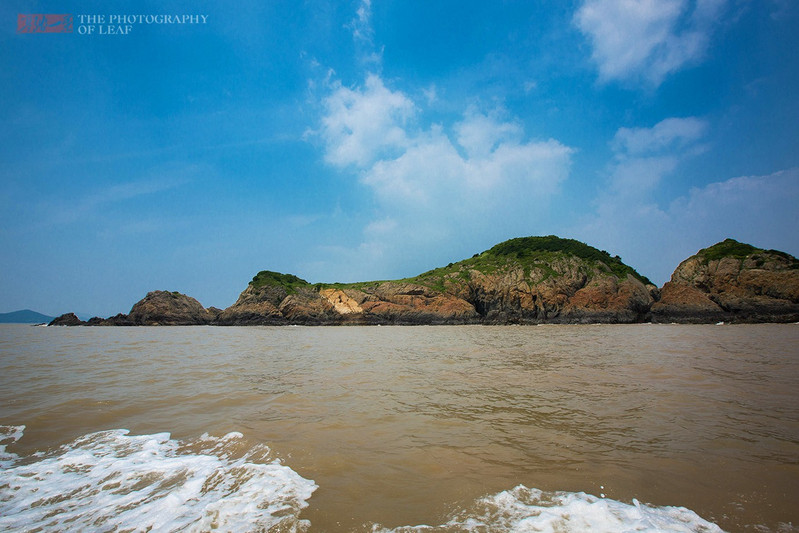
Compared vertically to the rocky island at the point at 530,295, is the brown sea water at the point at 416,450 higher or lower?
lower

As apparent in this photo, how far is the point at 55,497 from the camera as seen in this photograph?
11.0ft

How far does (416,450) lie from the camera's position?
14.2ft

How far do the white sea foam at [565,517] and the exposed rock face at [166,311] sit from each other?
268ft

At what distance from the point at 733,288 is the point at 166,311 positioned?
310 feet

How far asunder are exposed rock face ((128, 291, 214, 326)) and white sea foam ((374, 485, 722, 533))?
81577 millimetres

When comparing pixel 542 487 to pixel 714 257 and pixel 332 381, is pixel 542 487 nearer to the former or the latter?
pixel 332 381

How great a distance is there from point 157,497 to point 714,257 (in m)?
71.2

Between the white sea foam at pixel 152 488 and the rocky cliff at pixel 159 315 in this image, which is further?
the rocky cliff at pixel 159 315

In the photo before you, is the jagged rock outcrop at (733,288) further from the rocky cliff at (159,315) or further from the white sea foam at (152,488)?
the rocky cliff at (159,315)

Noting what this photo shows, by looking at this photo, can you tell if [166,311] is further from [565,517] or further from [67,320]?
[565,517]

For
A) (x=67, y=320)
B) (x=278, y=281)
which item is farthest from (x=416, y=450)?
(x=67, y=320)

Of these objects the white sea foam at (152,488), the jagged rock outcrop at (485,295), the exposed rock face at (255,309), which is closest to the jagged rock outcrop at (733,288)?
the jagged rock outcrop at (485,295)

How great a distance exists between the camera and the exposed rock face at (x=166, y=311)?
6944cm

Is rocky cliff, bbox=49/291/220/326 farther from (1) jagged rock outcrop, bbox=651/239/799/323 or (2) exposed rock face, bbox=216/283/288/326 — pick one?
(1) jagged rock outcrop, bbox=651/239/799/323
